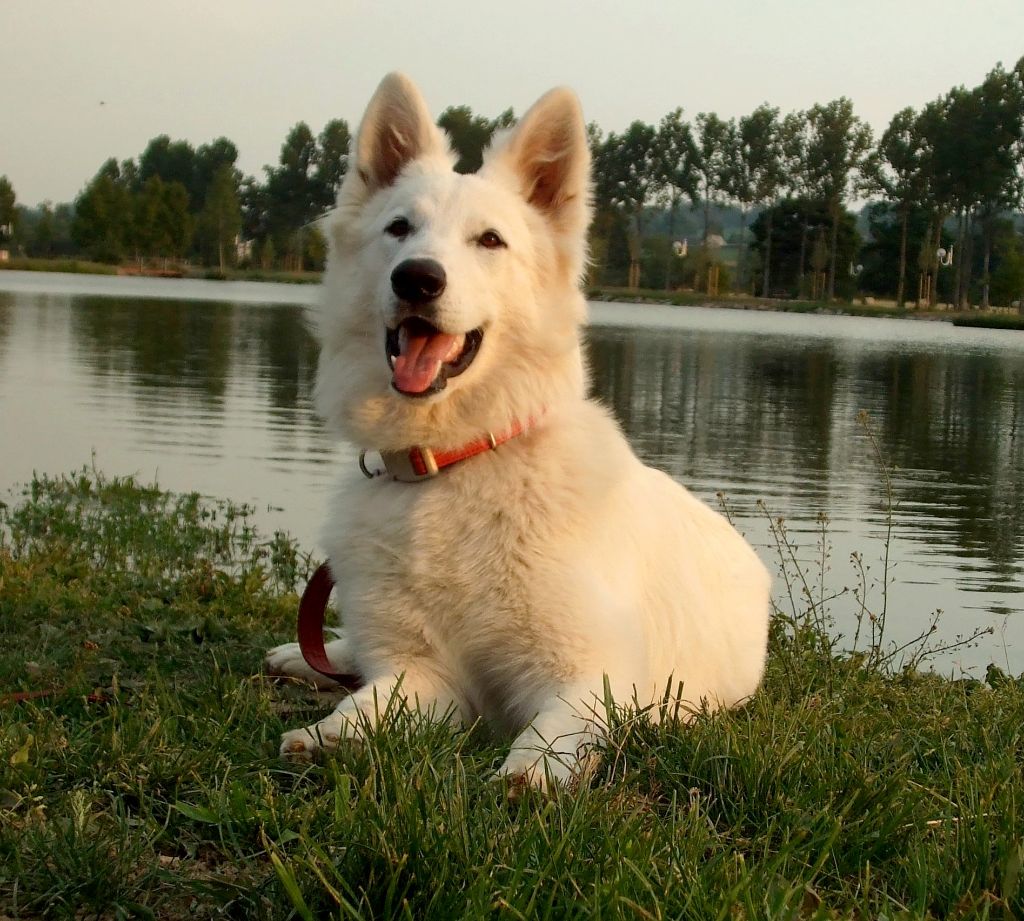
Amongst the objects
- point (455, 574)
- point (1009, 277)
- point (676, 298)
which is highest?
point (1009, 277)

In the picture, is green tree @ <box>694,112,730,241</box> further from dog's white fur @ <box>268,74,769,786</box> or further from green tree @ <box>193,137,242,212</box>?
dog's white fur @ <box>268,74,769,786</box>

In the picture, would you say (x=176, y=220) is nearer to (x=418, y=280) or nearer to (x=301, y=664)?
(x=301, y=664)

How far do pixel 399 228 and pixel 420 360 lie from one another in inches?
21.9

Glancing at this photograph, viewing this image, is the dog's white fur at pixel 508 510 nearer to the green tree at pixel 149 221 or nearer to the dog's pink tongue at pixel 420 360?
the dog's pink tongue at pixel 420 360

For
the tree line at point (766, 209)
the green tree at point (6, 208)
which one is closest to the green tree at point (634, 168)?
the tree line at point (766, 209)

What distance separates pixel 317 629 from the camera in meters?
4.77

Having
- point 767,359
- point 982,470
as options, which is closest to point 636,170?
point 767,359

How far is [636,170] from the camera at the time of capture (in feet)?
386

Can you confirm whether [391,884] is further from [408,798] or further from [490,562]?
[490,562]

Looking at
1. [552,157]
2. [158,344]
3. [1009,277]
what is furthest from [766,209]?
[552,157]

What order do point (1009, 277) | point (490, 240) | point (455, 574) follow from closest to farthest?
point (455, 574)
point (490, 240)
point (1009, 277)

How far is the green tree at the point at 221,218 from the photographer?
4513 inches

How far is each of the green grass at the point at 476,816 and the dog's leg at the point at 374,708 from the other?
8 centimetres

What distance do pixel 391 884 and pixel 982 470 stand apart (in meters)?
15.5
